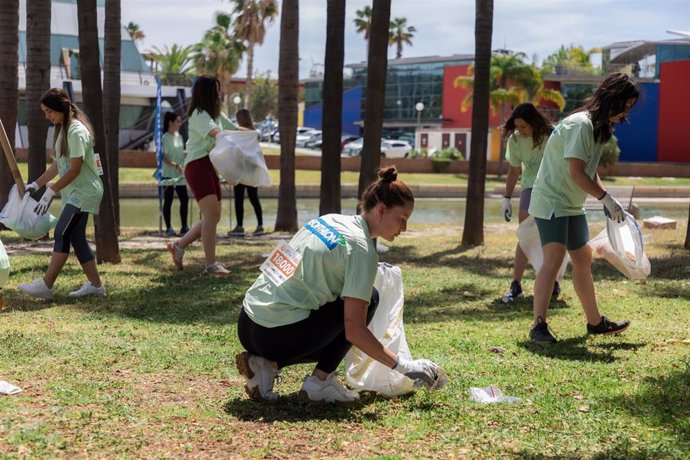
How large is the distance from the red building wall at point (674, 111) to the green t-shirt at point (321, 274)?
54173 mm

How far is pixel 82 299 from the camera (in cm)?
791

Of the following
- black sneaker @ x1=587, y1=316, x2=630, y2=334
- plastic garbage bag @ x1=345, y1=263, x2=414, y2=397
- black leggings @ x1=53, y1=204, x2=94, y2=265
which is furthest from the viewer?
black leggings @ x1=53, y1=204, x2=94, y2=265

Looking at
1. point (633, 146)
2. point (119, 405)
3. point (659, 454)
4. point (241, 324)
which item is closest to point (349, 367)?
point (241, 324)

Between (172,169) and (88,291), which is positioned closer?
(88,291)

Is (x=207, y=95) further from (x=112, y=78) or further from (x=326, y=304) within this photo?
(x=112, y=78)

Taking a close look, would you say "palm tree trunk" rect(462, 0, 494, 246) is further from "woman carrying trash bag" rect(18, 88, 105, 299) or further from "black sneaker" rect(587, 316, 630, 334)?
"black sneaker" rect(587, 316, 630, 334)

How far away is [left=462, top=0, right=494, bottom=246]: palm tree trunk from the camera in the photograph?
1287 centimetres

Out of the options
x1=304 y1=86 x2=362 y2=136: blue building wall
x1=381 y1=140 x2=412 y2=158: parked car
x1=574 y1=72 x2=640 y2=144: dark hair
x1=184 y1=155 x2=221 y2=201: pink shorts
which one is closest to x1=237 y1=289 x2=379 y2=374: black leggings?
x1=574 y1=72 x2=640 y2=144: dark hair

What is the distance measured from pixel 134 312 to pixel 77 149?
1373mm

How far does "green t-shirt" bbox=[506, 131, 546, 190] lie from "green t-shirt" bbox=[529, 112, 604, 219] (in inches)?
70.9

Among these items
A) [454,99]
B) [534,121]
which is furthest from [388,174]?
[454,99]

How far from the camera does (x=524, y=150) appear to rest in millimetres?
8188

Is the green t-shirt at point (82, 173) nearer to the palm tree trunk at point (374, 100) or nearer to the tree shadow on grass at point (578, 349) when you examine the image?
the tree shadow on grass at point (578, 349)

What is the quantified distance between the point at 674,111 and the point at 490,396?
54.6 meters
